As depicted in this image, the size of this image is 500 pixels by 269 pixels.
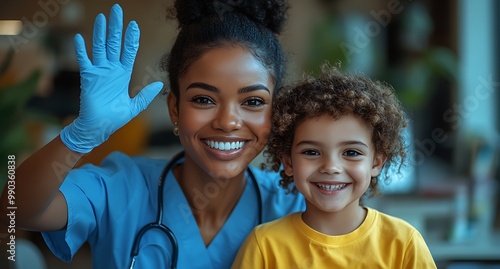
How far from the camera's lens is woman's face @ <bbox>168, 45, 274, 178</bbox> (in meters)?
1.36

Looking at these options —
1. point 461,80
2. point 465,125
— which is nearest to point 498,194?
point 465,125

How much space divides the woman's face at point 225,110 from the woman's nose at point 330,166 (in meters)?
0.20

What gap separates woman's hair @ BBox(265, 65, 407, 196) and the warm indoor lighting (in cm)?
146

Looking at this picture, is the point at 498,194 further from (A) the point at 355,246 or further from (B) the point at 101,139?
(B) the point at 101,139

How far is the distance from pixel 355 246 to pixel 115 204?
56 cm

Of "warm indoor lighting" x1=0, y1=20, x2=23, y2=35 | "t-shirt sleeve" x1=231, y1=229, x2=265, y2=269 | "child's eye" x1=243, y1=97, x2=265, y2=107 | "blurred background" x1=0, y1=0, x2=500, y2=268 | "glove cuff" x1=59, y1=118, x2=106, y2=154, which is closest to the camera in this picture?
"glove cuff" x1=59, y1=118, x2=106, y2=154

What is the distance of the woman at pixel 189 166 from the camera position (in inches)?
49.1

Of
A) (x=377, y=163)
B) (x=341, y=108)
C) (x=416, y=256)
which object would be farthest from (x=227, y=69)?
(x=416, y=256)

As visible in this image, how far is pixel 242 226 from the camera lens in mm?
1526

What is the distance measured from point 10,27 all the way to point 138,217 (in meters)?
1.37

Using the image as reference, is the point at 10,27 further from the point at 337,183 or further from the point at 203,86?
the point at 337,183

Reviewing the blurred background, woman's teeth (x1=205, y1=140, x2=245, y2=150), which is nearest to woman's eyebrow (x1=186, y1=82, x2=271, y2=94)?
woman's teeth (x1=205, y1=140, x2=245, y2=150)

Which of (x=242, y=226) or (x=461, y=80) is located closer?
(x=242, y=226)

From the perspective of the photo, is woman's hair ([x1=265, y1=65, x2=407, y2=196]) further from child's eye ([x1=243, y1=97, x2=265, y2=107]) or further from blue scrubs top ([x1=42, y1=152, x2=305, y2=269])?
blue scrubs top ([x1=42, y1=152, x2=305, y2=269])
